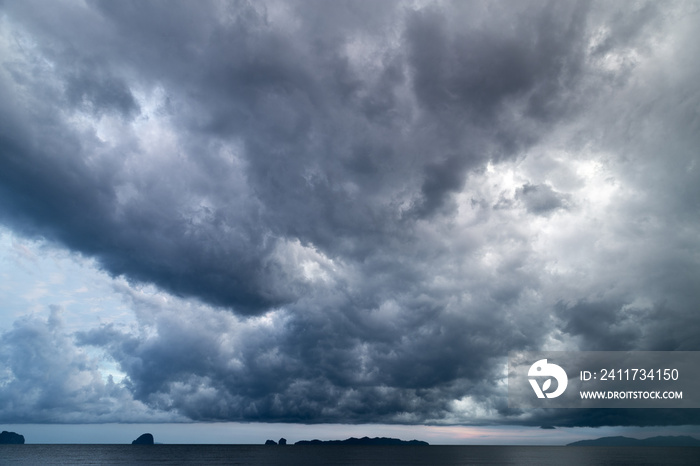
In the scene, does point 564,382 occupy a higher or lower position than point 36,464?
higher

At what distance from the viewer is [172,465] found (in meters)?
196

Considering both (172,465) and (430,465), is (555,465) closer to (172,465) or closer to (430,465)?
(430,465)

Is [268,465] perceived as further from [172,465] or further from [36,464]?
[36,464]

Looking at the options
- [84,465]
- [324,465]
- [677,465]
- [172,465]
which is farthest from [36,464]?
[677,465]

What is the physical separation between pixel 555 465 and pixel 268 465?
5422 inches

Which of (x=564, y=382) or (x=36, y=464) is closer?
(x=564, y=382)

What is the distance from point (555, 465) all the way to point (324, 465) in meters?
111

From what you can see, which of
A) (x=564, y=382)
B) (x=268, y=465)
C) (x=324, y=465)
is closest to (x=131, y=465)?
(x=268, y=465)

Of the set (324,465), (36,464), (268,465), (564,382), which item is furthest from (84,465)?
(564,382)

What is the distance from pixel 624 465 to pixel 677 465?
23881 millimetres

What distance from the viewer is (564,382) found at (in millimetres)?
86750

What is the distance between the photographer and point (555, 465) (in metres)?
200

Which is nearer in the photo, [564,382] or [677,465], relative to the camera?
[564,382]

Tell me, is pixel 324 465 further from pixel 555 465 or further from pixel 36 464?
pixel 36 464
